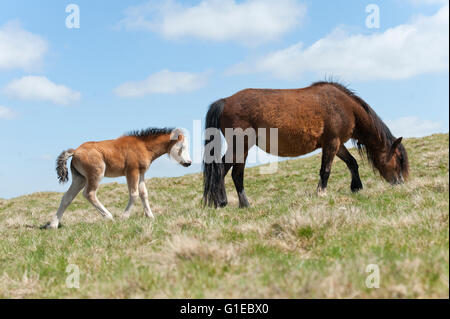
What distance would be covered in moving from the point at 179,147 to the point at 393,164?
5.51 meters

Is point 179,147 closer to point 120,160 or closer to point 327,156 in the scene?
point 120,160

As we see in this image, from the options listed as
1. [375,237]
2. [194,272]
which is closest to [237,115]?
[375,237]

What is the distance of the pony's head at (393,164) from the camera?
388 inches

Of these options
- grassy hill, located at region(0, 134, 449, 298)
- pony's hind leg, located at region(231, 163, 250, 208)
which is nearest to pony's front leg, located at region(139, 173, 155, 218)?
pony's hind leg, located at region(231, 163, 250, 208)

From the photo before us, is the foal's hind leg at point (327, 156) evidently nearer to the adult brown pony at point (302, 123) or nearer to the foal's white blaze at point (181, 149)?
the adult brown pony at point (302, 123)

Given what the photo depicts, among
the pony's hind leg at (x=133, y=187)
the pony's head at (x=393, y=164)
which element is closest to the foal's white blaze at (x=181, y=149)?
the pony's hind leg at (x=133, y=187)

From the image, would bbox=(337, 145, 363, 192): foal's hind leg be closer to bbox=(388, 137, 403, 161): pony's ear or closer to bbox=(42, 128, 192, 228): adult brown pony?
bbox=(388, 137, 403, 161): pony's ear

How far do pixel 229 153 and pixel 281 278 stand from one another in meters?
5.36

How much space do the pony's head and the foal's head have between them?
495 centimetres

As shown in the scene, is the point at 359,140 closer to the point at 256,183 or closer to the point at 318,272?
the point at 318,272

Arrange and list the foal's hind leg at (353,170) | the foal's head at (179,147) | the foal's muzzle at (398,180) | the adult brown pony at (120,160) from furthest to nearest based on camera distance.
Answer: the foal's hind leg at (353,170) < the foal's head at (179,147) < the foal's muzzle at (398,180) < the adult brown pony at (120,160)

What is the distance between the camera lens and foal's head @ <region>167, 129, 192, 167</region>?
988cm

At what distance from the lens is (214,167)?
27.1 feet

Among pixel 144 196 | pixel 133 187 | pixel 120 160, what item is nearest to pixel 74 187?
pixel 120 160
